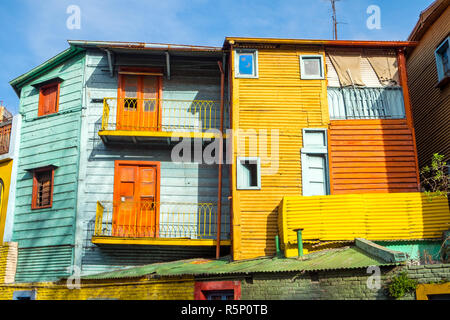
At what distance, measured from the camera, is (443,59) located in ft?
59.1

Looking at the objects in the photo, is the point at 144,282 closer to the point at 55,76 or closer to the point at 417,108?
the point at 55,76

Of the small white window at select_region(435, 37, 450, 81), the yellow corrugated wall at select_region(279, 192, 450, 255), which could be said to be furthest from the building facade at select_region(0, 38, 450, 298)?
the small white window at select_region(435, 37, 450, 81)

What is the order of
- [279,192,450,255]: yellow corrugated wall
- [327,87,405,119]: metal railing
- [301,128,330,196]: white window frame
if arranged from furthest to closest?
[327,87,405,119]: metal railing → [301,128,330,196]: white window frame → [279,192,450,255]: yellow corrugated wall

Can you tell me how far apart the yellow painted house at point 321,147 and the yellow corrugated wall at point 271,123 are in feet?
0.10

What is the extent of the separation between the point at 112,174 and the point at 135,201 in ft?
4.00

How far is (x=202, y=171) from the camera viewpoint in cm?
1752

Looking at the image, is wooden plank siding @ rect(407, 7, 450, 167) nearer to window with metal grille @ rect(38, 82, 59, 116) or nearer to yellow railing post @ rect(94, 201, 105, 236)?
yellow railing post @ rect(94, 201, 105, 236)

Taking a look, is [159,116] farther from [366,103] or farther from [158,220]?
Result: [366,103]

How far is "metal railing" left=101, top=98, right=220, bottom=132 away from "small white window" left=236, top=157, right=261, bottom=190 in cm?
215

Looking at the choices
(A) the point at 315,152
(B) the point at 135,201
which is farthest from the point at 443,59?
(B) the point at 135,201

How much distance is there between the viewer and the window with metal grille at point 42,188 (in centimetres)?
1761

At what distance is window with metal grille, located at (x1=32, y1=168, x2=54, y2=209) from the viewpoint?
17.6m

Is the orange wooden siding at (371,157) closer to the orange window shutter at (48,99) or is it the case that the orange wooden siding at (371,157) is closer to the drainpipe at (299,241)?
the drainpipe at (299,241)
